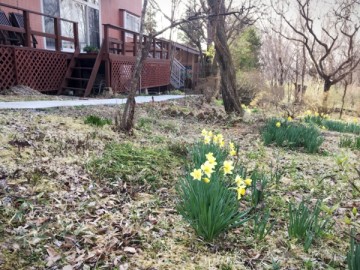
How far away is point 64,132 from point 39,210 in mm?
1862

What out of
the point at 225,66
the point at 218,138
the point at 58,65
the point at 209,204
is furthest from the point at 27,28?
the point at 209,204

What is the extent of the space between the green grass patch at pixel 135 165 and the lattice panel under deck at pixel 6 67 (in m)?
5.24

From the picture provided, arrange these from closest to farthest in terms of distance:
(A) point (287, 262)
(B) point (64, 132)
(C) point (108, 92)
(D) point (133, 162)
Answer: (A) point (287, 262) < (D) point (133, 162) < (B) point (64, 132) < (C) point (108, 92)

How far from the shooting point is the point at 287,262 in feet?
6.33

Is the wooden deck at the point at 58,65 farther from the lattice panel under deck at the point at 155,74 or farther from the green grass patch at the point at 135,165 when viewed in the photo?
the green grass patch at the point at 135,165

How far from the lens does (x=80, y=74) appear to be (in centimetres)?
966

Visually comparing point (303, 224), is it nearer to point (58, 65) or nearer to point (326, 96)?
point (58, 65)

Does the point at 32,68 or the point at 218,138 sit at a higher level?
the point at 32,68

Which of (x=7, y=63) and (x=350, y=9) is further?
(x=350, y=9)

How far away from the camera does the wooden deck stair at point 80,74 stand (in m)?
8.94

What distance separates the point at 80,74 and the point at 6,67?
2.49 meters

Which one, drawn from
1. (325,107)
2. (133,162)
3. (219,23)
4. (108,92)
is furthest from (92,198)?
(325,107)

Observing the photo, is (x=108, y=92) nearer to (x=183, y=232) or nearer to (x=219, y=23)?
(x=219, y=23)

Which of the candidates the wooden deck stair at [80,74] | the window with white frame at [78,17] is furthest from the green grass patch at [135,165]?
the window with white frame at [78,17]
